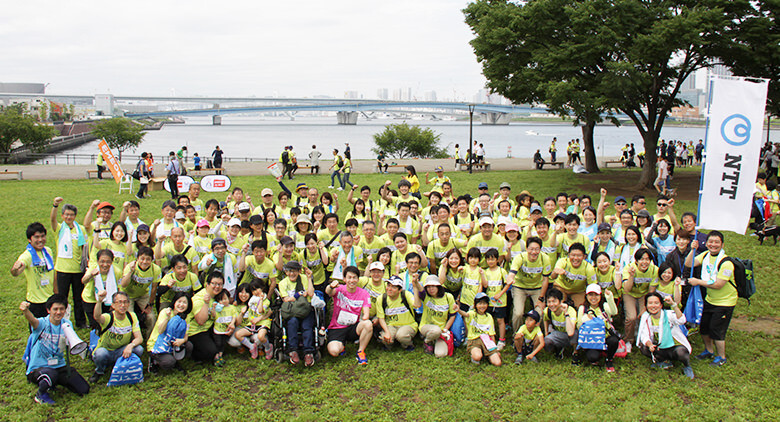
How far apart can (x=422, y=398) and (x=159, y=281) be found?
12.5ft

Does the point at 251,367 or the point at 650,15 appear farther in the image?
the point at 650,15

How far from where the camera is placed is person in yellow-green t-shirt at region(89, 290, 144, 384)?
6.09 meters

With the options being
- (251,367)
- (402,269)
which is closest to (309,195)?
(402,269)

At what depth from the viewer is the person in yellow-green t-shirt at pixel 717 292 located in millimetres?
6445

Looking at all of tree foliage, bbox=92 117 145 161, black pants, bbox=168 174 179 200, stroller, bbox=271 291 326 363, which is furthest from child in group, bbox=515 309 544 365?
tree foliage, bbox=92 117 145 161

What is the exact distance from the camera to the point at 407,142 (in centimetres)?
3831

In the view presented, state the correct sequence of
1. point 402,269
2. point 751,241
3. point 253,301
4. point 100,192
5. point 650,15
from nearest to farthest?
point 253,301 → point 402,269 → point 751,241 → point 650,15 → point 100,192

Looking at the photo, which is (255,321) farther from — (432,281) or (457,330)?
(457,330)

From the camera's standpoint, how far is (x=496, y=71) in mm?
20625

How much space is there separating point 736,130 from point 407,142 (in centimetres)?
3179

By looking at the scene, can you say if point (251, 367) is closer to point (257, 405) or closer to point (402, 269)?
point (257, 405)

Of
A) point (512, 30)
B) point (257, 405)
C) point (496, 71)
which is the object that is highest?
point (512, 30)

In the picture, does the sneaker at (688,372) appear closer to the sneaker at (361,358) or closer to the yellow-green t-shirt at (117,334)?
the sneaker at (361,358)

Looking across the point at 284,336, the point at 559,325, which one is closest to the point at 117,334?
the point at 284,336
